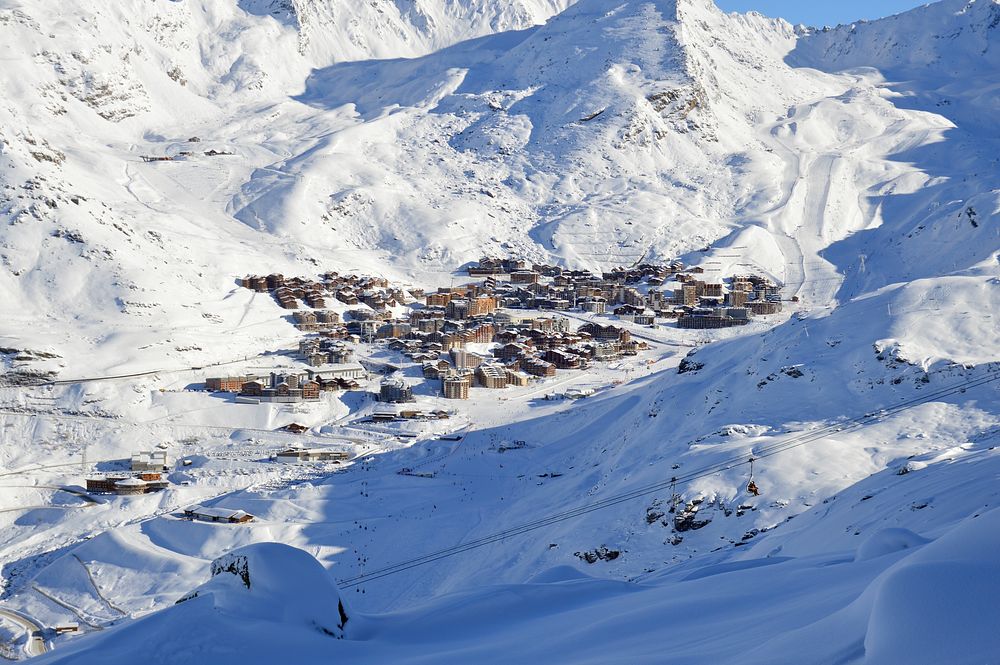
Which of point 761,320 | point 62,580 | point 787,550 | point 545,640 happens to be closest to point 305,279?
point 761,320

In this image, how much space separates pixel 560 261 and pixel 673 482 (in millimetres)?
57866

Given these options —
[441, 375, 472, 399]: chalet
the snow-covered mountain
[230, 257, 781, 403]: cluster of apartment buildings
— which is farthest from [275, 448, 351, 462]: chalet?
[441, 375, 472, 399]: chalet

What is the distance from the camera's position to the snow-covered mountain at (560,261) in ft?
22.7

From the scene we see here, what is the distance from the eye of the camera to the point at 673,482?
19.6m

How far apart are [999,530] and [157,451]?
115 feet

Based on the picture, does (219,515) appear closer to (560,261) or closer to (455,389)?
(455,389)

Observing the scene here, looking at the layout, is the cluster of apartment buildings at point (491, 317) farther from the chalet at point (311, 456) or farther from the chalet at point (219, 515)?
the chalet at point (219, 515)

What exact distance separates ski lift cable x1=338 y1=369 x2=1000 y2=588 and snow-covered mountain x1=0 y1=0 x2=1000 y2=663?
20 centimetres

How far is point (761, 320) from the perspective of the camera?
2295 inches

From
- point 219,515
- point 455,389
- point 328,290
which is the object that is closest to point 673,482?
point 219,515

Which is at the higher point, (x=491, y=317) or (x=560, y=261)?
(x=491, y=317)

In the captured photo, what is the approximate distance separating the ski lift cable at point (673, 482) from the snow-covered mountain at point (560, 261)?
→ 0.64ft

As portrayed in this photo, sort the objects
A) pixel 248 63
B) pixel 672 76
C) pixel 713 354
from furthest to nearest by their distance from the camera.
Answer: pixel 248 63 → pixel 672 76 → pixel 713 354

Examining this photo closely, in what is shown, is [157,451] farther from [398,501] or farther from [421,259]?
[421,259]
